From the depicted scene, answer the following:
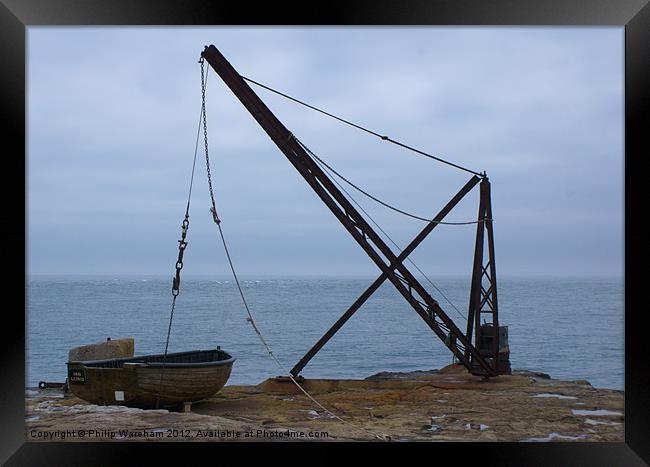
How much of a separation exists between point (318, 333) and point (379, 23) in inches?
1710

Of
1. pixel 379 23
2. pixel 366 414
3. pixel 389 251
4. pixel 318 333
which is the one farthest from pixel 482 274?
pixel 318 333

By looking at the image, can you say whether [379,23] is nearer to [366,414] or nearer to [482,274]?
[366,414]

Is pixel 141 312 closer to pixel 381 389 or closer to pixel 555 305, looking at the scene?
pixel 555 305

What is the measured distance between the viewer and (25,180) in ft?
28.5

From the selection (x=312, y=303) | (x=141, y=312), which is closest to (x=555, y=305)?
(x=312, y=303)

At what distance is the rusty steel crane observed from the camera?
452 inches

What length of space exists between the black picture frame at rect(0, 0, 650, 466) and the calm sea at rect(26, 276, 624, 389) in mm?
16580

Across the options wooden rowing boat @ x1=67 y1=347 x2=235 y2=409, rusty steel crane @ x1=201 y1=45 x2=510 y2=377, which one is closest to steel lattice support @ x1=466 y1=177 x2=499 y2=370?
rusty steel crane @ x1=201 y1=45 x2=510 y2=377

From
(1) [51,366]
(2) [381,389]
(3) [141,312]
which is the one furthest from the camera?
(3) [141,312]

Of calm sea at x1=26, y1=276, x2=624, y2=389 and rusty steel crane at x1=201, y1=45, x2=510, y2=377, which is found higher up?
rusty steel crane at x1=201, y1=45, x2=510, y2=377

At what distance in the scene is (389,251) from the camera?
12.1m

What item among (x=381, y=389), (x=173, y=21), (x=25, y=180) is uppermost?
(x=173, y=21)

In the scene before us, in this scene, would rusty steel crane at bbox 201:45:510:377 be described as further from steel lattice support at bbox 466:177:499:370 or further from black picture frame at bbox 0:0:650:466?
black picture frame at bbox 0:0:650:466

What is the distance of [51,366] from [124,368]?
26.1m
